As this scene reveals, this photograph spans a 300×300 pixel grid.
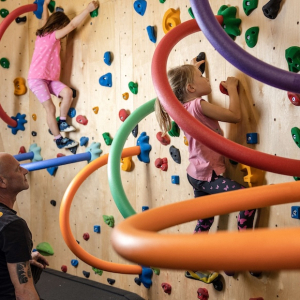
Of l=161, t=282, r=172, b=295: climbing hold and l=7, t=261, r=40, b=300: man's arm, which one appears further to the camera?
l=161, t=282, r=172, b=295: climbing hold

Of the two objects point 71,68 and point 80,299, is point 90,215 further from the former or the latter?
point 71,68

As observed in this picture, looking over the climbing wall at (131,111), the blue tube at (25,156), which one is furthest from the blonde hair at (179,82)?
the blue tube at (25,156)

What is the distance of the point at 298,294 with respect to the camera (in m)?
2.24

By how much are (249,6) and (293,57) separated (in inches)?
17.2

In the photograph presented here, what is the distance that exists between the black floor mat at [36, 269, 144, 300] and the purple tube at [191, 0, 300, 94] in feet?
6.61

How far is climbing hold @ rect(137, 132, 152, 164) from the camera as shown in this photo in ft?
10.3

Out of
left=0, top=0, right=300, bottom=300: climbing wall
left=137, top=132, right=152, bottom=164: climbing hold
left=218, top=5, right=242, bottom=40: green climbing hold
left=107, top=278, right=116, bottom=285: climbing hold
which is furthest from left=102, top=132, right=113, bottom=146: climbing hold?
left=218, top=5, right=242, bottom=40: green climbing hold

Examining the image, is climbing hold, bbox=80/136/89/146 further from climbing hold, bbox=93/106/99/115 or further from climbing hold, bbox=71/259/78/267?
climbing hold, bbox=71/259/78/267

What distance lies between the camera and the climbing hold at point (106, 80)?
340 centimetres

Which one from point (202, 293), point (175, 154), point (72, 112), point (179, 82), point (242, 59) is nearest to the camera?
point (242, 59)

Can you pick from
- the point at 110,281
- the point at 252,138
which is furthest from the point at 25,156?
the point at 252,138

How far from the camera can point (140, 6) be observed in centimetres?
312

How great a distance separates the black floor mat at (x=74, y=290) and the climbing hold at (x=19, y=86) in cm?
170

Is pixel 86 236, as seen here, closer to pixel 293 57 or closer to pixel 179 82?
pixel 179 82
